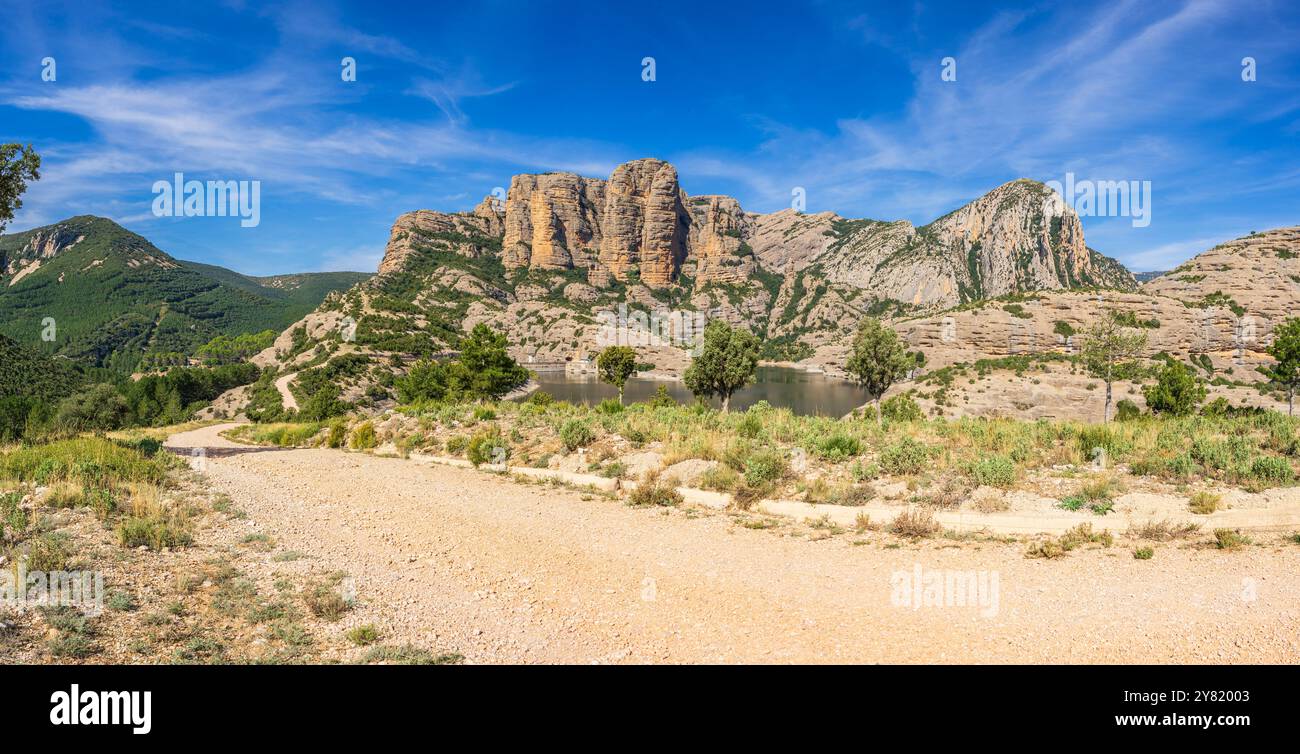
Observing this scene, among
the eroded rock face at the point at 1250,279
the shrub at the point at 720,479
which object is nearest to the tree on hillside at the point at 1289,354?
the shrub at the point at 720,479

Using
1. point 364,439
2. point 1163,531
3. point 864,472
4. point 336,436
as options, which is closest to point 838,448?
point 864,472

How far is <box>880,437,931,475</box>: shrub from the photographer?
1141 centimetres

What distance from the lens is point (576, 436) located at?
1525cm

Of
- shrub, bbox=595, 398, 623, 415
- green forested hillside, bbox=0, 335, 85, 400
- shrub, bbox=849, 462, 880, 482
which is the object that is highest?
green forested hillside, bbox=0, 335, 85, 400

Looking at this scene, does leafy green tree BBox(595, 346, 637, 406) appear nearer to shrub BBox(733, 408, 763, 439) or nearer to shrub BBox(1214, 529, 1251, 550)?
shrub BBox(733, 408, 763, 439)

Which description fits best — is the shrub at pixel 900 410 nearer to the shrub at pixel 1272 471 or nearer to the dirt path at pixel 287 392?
the shrub at pixel 1272 471

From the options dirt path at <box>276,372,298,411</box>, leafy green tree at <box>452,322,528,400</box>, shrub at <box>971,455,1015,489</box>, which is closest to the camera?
shrub at <box>971,455,1015,489</box>

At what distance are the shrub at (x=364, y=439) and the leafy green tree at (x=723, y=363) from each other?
65.0 ft

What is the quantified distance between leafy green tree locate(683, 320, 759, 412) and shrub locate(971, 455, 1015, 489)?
79.2 feet

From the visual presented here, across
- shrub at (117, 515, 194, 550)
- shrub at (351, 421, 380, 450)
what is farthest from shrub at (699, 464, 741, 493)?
shrub at (351, 421, 380, 450)

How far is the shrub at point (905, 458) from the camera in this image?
11.4 meters

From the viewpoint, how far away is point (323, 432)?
22875 mm
